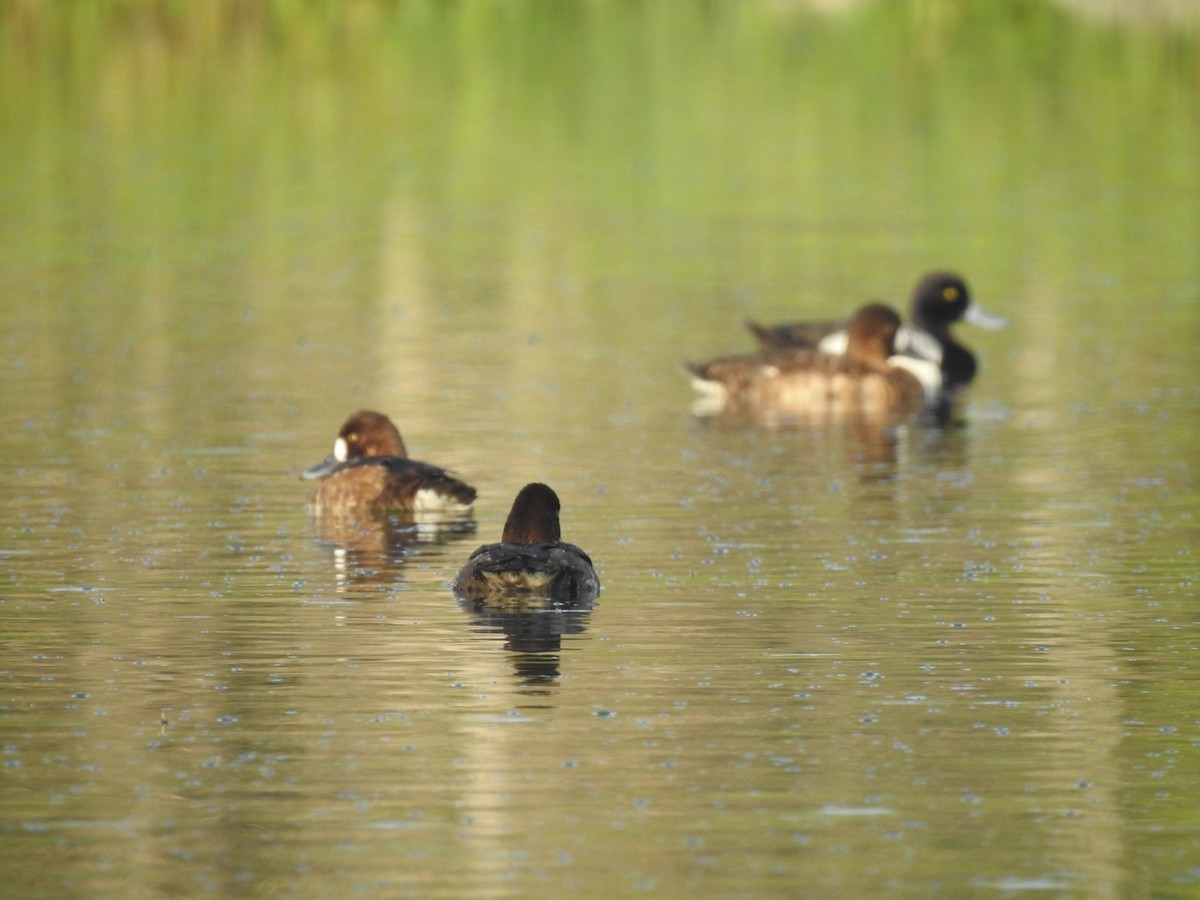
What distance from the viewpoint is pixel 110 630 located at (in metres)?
14.5

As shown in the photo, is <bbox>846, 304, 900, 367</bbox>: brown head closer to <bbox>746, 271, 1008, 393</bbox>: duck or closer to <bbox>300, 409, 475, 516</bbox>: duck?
<bbox>746, 271, 1008, 393</bbox>: duck

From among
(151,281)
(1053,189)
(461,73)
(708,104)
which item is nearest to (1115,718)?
(151,281)

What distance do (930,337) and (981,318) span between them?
1.52 m

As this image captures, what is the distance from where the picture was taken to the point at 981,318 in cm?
2873

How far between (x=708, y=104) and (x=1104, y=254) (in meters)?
18.3

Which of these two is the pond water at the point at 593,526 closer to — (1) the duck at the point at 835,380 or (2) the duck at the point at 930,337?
(2) the duck at the point at 930,337

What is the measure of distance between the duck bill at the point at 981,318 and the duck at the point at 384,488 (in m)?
10.5

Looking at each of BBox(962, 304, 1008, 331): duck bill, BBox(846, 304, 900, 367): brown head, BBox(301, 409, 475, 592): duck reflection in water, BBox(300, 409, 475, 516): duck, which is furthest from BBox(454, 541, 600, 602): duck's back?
BBox(962, 304, 1008, 331): duck bill

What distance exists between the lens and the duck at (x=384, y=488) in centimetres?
1856

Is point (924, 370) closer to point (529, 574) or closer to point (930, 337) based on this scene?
point (930, 337)

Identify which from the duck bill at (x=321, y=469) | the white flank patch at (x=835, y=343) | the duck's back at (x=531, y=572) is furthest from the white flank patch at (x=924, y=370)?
the duck's back at (x=531, y=572)

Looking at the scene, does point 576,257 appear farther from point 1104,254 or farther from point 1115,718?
point 1115,718

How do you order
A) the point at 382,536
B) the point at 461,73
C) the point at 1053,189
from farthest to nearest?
the point at 461,73, the point at 1053,189, the point at 382,536

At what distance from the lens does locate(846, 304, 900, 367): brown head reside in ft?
85.9
